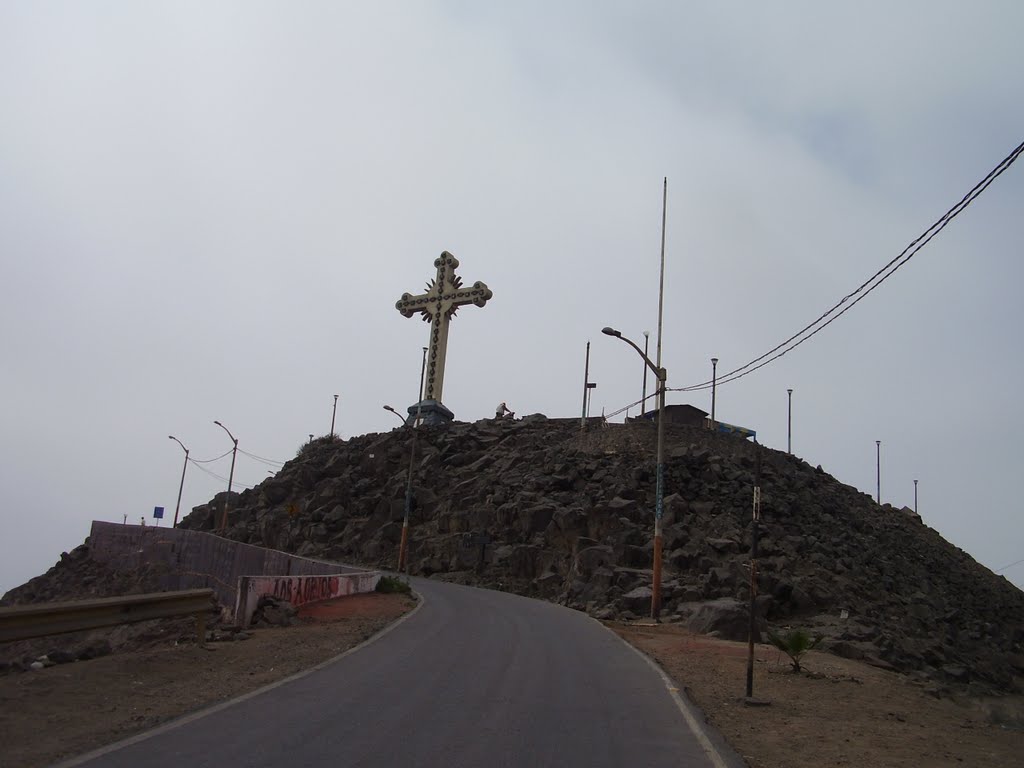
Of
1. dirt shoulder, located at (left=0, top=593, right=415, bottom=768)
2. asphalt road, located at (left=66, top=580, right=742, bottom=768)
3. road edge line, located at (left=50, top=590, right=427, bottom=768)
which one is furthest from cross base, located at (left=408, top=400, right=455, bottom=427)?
road edge line, located at (left=50, top=590, right=427, bottom=768)

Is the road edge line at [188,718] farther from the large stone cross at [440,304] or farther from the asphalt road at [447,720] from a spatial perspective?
the large stone cross at [440,304]

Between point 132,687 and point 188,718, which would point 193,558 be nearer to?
point 132,687

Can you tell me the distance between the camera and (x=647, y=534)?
37.4 metres

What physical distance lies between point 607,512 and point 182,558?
2045 cm

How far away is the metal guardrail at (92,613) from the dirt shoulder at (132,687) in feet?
2.02

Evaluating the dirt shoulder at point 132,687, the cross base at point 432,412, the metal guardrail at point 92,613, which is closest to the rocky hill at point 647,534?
the cross base at point 432,412

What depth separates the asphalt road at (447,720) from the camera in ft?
24.8

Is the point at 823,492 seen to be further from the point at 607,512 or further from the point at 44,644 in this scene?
the point at 44,644

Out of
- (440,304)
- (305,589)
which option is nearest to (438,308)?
(440,304)

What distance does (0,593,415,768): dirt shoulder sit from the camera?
7.99m

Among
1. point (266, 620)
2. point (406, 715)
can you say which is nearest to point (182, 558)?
point (266, 620)

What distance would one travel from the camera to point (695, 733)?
31.2ft

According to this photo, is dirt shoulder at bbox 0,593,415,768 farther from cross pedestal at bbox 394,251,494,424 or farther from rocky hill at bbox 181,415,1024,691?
cross pedestal at bbox 394,251,494,424

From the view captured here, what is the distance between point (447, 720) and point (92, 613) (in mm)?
5951
